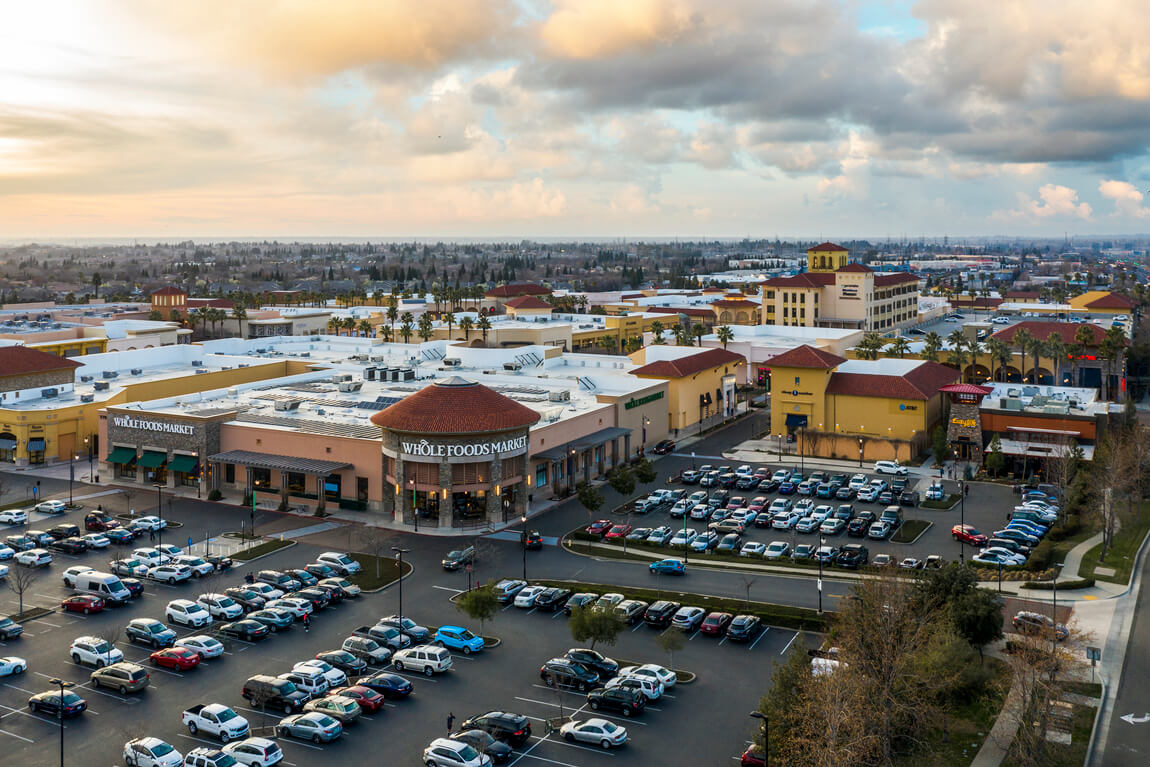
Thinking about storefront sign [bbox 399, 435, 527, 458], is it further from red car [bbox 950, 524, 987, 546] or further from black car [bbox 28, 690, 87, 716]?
red car [bbox 950, 524, 987, 546]

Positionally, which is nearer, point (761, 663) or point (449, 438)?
point (761, 663)

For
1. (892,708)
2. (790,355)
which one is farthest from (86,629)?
(790,355)

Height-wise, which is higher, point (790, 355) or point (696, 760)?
point (790, 355)

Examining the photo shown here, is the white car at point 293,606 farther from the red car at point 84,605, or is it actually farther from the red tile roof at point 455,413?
the red tile roof at point 455,413

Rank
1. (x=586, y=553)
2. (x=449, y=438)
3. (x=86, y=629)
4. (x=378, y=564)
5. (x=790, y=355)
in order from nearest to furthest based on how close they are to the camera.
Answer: (x=86, y=629)
(x=378, y=564)
(x=586, y=553)
(x=449, y=438)
(x=790, y=355)

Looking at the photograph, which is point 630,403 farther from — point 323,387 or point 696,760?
point 696,760

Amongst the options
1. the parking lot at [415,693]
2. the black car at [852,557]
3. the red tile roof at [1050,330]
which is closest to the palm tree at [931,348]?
the red tile roof at [1050,330]
